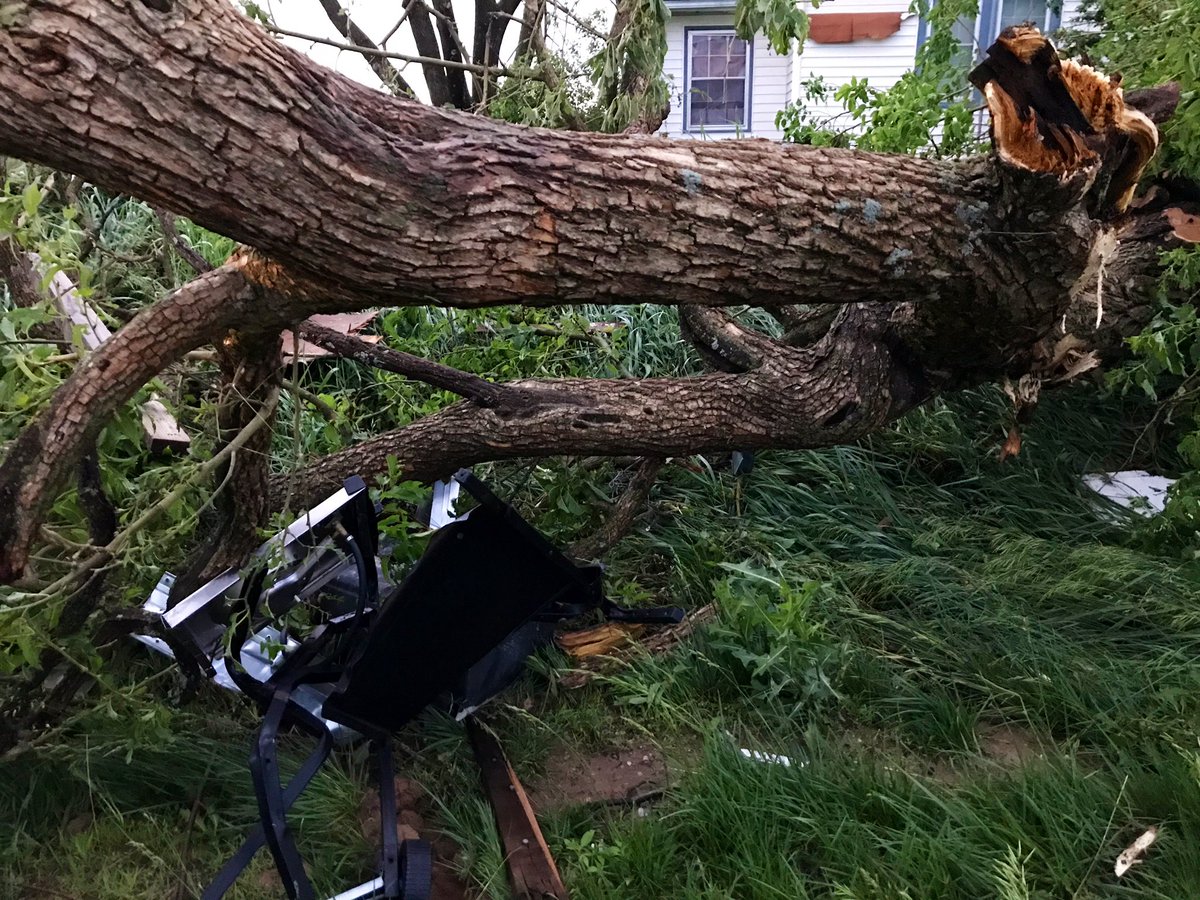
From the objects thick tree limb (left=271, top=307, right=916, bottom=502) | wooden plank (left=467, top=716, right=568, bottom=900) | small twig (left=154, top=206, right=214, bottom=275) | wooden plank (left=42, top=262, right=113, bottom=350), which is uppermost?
small twig (left=154, top=206, right=214, bottom=275)

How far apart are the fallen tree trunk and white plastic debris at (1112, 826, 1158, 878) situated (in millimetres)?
1492

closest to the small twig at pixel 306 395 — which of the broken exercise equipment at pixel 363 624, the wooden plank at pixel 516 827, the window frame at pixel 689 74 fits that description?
the broken exercise equipment at pixel 363 624

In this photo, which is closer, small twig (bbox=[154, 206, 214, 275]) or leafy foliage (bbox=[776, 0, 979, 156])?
small twig (bbox=[154, 206, 214, 275])

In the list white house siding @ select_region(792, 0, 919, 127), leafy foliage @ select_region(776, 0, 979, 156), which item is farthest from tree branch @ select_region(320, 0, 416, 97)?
white house siding @ select_region(792, 0, 919, 127)

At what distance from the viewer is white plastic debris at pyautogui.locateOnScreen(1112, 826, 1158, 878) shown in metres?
2.13

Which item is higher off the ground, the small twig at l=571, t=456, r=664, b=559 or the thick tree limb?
the thick tree limb

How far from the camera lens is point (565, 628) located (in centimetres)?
373

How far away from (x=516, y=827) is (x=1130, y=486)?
Result: 332 cm

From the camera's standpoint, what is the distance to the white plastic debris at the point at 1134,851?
2.13m

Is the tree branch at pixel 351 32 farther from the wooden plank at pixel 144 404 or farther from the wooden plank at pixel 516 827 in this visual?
the wooden plank at pixel 516 827

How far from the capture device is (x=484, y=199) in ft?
6.06

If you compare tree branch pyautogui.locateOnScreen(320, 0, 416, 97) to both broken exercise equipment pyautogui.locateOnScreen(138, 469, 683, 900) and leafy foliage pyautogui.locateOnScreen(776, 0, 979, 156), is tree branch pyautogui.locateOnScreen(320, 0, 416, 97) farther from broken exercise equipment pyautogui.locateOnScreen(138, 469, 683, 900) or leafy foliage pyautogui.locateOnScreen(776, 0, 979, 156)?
broken exercise equipment pyautogui.locateOnScreen(138, 469, 683, 900)

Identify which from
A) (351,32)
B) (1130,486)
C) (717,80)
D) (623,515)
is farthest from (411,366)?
(717,80)

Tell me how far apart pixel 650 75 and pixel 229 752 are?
3.46 m
